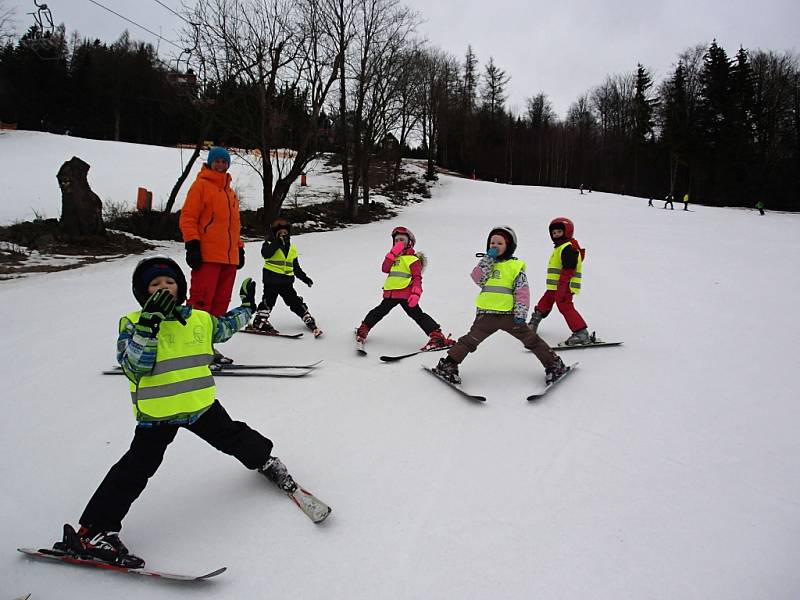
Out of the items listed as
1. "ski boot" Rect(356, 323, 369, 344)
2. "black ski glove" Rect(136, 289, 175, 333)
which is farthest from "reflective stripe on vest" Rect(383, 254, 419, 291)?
"black ski glove" Rect(136, 289, 175, 333)

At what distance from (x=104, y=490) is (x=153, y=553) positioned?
15.0 inches

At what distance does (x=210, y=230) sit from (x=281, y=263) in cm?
155

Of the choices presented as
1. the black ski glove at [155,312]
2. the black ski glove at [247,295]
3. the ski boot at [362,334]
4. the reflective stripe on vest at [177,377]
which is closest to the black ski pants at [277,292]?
the ski boot at [362,334]

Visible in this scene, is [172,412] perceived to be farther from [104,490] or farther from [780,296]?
[780,296]

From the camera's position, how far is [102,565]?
210 centimetres

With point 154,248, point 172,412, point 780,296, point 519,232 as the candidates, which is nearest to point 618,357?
point 172,412

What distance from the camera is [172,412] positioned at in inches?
90.1

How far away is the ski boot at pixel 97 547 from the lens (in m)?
2.09

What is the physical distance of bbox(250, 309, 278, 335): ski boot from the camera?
575 centimetres

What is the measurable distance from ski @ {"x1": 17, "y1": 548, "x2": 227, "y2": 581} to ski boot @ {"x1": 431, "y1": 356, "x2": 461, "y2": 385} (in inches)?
98.7

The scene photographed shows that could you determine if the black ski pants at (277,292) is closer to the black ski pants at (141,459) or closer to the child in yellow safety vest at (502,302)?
the child in yellow safety vest at (502,302)

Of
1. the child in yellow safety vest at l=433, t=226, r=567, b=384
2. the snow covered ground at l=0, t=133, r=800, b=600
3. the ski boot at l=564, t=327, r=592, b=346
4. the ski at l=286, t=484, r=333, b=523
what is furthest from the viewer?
the ski boot at l=564, t=327, r=592, b=346

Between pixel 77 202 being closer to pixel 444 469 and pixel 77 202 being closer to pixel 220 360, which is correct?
pixel 220 360

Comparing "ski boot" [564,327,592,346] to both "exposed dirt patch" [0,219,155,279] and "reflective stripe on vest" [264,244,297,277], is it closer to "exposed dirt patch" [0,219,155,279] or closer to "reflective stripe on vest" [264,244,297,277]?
"reflective stripe on vest" [264,244,297,277]
